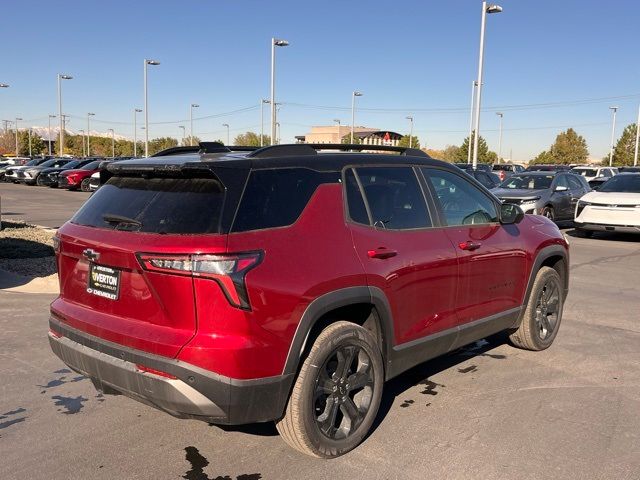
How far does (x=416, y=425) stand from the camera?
391 centimetres

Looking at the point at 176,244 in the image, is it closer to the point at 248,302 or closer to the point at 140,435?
the point at 248,302

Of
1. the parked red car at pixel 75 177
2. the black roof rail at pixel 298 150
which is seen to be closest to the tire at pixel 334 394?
the black roof rail at pixel 298 150

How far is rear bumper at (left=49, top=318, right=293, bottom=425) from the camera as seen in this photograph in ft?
9.57

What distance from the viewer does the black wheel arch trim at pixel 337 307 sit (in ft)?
10.2

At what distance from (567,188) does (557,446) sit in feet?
45.6

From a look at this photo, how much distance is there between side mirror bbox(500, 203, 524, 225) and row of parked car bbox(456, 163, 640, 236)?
8.16 metres

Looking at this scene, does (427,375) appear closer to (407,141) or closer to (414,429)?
(414,429)

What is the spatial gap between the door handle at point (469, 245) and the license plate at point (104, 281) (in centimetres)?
239

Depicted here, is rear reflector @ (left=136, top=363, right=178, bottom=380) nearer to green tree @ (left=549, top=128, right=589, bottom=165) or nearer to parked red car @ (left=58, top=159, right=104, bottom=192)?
parked red car @ (left=58, top=159, right=104, bottom=192)

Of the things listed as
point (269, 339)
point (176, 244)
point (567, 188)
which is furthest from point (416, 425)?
point (567, 188)

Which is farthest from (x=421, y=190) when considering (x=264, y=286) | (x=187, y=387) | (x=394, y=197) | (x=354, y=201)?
(x=187, y=387)

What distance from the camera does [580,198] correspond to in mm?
15344

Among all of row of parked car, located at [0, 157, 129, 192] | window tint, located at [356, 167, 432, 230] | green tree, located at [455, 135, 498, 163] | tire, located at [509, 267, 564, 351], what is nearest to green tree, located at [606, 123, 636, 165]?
green tree, located at [455, 135, 498, 163]

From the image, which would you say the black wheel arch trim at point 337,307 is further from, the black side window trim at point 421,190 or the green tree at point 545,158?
the green tree at point 545,158
